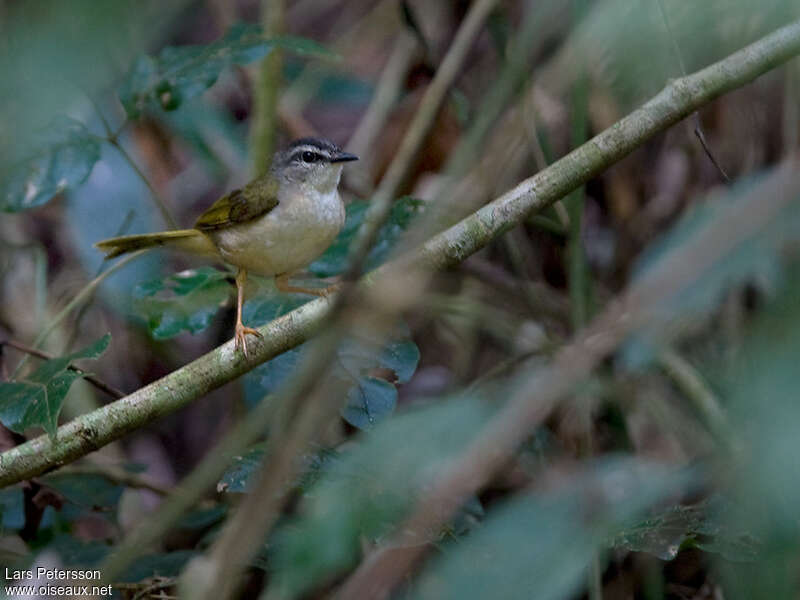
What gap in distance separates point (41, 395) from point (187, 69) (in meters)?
1.25

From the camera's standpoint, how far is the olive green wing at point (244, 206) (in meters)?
3.48

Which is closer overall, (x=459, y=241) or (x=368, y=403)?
(x=459, y=241)

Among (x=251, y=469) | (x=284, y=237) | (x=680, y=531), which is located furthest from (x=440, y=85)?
(x=680, y=531)

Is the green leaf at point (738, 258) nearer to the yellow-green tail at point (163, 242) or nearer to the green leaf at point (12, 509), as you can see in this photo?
the green leaf at point (12, 509)

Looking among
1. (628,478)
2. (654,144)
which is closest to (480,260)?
(654,144)

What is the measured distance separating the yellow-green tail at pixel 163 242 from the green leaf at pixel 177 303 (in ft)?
1.67

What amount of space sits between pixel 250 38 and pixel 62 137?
711 mm

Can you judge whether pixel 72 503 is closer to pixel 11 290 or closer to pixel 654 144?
pixel 11 290

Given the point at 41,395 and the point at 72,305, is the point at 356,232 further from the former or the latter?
the point at 41,395

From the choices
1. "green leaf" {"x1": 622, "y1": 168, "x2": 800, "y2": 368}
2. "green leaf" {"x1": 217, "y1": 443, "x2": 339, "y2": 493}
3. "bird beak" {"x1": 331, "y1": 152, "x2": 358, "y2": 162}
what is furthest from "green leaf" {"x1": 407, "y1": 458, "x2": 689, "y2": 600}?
"bird beak" {"x1": 331, "y1": 152, "x2": 358, "y2": 162}

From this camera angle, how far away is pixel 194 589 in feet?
3.66

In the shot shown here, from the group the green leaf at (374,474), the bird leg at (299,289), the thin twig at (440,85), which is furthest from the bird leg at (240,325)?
the green leaf at (374,474)

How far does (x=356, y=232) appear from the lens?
124 inches

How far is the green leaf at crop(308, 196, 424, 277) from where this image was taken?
2.94 metres
